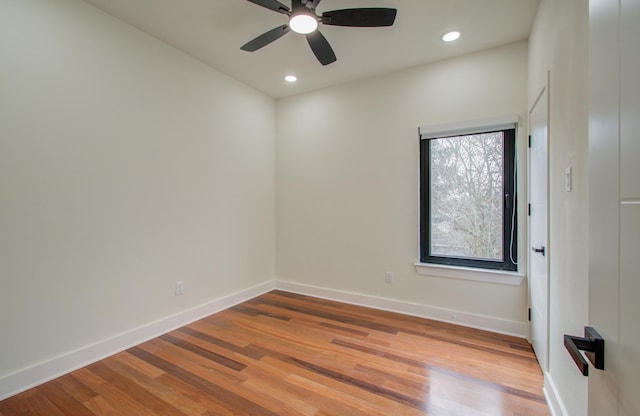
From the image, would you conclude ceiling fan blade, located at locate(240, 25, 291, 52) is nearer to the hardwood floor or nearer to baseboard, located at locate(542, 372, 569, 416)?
the hardwood floor

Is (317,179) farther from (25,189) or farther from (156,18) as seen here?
(25,189)

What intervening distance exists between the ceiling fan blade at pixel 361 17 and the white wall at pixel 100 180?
178 cm

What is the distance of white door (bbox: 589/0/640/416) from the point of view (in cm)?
50

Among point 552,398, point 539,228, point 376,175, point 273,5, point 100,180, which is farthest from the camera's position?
point 376,175

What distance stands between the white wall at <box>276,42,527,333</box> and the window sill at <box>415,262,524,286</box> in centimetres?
5

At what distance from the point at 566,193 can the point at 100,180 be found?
323cm

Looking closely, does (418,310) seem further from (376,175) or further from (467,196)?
(376,175)

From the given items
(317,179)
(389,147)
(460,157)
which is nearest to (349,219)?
(317,179)

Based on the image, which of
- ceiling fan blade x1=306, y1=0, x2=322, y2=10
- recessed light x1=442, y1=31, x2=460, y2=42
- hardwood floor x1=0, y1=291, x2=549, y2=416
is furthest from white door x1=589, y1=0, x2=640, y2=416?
recessed light x1=442, y1=31, x2=460, y2=42

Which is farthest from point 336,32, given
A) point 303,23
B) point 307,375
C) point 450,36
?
point 307,375

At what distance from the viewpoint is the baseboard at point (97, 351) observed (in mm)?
1940

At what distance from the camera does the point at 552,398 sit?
69.6 inches

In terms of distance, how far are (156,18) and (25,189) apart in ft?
5.47

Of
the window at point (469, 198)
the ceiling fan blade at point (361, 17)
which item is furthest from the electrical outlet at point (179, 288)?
the ceiling fan blade at point (361, 17)
